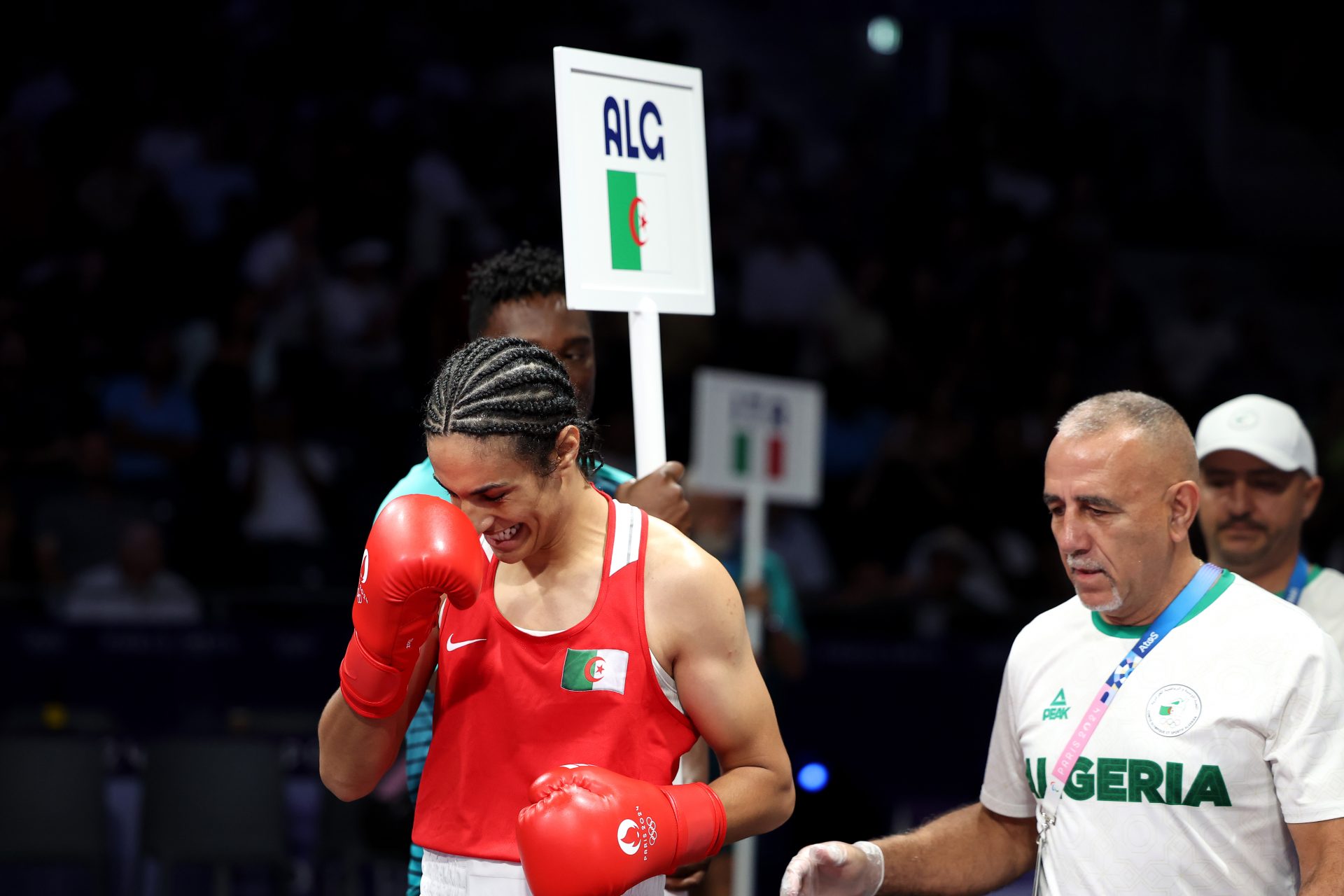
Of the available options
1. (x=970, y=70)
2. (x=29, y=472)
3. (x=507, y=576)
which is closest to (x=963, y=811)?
(x=507, y=576)

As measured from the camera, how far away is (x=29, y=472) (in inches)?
301

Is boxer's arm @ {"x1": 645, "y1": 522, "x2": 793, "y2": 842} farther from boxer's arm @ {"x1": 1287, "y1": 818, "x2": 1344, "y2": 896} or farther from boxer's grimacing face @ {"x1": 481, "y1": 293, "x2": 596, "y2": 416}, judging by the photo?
boxer's arm @ {"x1": 1287, "y1": 818, "x2": 1344, "y2": 896}

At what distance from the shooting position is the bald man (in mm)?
2594

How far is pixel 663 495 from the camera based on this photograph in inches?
117

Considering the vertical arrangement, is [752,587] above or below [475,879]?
above

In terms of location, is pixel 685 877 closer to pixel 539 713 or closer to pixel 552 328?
pixel 539 713

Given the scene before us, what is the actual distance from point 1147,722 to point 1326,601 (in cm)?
127

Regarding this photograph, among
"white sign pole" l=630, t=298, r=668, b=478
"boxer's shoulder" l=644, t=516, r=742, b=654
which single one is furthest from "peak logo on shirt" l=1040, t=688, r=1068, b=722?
"white sign pole" l=630, t=298, r=668, b=478

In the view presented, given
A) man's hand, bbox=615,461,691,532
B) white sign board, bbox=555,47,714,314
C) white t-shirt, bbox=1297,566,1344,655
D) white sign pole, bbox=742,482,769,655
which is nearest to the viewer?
man's hand, bbox=615,461,691,532

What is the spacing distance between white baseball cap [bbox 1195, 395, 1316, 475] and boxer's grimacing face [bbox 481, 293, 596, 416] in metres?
1.61

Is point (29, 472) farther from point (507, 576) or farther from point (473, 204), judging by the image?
point (507, 576)

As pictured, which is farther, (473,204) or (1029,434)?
(473,204)

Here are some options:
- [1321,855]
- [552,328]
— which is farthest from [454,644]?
[1321,855]

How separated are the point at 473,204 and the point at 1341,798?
8.11 meters
